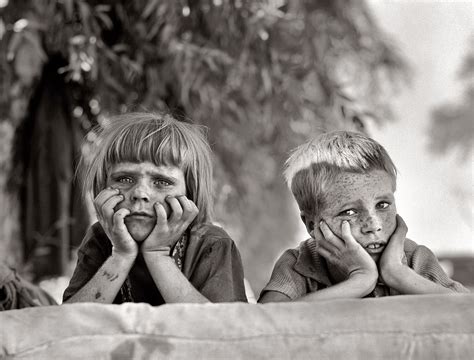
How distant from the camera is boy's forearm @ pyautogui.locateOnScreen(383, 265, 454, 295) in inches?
69.3

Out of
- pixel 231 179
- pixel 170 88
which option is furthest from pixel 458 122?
pixel 170 88

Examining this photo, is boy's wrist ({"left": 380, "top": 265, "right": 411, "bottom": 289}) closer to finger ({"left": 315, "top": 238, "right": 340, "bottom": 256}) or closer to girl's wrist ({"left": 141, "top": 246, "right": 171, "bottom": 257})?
finger ({"left": 315, "top": 238, "right": 340, "bottom": 256})

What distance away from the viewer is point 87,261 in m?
2.05

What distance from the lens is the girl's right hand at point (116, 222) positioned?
1.83 metres

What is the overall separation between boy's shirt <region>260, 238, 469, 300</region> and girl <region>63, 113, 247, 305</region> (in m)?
0.11

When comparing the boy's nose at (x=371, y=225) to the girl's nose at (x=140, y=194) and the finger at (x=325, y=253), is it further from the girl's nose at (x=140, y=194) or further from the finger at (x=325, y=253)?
the girl's nose at (x=140, y=194)

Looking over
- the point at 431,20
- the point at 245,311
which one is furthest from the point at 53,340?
the point at 431,20

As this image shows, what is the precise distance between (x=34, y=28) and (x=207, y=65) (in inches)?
36.4

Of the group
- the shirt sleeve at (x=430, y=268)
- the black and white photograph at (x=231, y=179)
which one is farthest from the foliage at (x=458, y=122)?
the shirt sleeve at (x=430, y=268)

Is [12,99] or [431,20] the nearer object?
[12,99]

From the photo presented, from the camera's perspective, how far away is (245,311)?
51.3 inches

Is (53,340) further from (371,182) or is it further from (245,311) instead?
(371,182)

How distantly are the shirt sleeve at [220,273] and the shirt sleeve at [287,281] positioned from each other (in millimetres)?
76

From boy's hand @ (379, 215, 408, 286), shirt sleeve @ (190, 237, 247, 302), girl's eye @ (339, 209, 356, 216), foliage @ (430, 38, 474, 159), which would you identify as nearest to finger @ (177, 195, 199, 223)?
shirt sleeve @ (190, 237, 247, 302)
